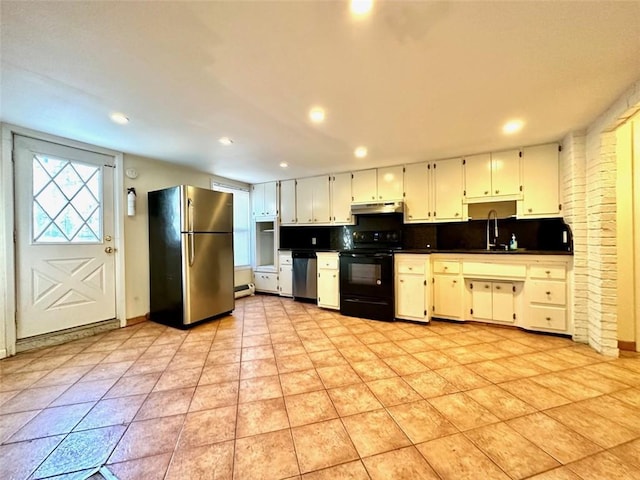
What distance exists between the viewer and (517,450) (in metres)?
1.33

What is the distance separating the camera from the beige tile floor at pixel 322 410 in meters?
1.26

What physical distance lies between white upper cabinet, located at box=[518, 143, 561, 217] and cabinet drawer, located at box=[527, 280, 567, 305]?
828mm

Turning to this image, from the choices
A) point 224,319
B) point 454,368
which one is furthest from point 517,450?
point 224,319

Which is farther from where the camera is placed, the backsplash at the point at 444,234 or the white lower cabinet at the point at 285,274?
the white lower cabinet at the point at 285,274

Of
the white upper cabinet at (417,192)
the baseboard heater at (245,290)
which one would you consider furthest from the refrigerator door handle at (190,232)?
the white upper cabinet at (417,192)

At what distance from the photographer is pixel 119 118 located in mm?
2318

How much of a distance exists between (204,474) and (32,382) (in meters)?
1.91

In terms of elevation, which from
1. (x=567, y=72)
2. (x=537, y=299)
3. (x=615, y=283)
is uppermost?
(x=567, y=72)

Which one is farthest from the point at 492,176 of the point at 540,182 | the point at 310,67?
the point at 310,67

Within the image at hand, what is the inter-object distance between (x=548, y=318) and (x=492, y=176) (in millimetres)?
1814

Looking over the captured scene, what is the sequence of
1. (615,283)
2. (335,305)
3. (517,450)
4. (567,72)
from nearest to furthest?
(517,450)
(567,72)
(615,283)
(335,305)

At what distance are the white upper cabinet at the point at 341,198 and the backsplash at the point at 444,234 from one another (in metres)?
0.25

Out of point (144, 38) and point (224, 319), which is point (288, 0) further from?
point (224, 319)

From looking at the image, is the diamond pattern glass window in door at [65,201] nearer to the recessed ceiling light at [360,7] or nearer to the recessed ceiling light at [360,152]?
the recessed ceiling light at [360,152]
